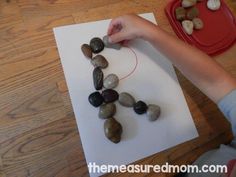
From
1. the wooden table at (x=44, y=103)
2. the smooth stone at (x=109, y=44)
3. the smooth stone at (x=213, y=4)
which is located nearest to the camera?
the wooden table at (x=44, y=103)

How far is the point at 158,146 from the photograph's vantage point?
54 cm

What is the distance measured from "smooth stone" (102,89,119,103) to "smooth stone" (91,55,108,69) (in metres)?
0.05

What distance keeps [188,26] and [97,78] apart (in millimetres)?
248

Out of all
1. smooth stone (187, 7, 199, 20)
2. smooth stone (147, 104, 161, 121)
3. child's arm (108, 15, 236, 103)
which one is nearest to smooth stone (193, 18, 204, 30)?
smooth stone (187, 7, 199, 20)

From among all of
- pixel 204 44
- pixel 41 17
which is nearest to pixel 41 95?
pixel 41 17

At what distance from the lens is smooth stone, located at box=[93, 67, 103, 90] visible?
0.53m

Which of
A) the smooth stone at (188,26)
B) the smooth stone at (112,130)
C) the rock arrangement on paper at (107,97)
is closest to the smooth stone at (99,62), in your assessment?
the rock arrangement on paper at (107,97)

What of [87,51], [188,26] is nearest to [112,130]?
[87,51]

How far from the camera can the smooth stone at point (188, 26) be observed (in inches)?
25.1

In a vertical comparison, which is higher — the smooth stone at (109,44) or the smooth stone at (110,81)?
the smooth stone at (109,44)

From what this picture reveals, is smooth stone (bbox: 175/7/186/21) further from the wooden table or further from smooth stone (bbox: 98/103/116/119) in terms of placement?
smooth stone (bbox: 98/103/116/119)

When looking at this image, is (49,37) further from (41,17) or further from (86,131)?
(86,131)

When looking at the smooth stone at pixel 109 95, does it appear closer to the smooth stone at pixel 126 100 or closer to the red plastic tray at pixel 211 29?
the smooth stone at pixel 126 100

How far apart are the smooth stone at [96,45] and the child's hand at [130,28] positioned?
0.07ft
